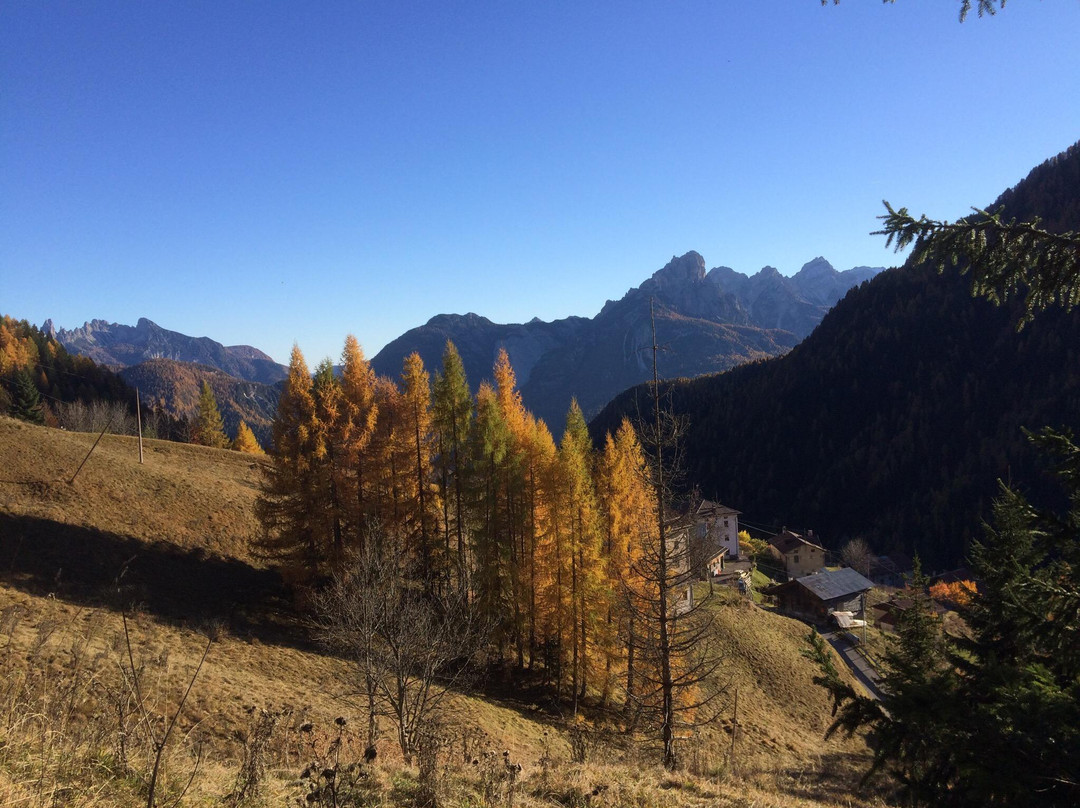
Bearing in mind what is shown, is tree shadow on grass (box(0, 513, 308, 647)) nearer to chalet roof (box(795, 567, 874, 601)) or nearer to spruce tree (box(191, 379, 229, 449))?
spruce tree (box(191, 379, 229, 449))

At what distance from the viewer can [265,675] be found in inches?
637

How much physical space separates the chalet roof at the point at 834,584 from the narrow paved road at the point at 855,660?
172 inches

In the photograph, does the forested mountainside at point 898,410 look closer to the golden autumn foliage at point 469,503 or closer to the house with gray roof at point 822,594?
the house with gray roof at point 822,594

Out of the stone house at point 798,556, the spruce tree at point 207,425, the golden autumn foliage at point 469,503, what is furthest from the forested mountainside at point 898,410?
the golden autumn foliage at point 469,503

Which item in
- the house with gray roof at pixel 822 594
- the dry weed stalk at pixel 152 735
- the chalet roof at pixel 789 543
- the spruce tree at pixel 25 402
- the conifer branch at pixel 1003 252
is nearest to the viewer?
the dry weed stalk at pixel 152 735

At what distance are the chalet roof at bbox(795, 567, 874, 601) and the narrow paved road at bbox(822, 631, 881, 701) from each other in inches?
172

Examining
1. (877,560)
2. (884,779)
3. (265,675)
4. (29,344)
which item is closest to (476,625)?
(265,675)

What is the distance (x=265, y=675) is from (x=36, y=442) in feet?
72.6

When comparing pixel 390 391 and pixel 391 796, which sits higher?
pixel 390 391

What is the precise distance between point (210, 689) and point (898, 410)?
160481 mm

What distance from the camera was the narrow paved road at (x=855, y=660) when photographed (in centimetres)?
3227

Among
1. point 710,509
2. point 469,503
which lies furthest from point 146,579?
point 710,509

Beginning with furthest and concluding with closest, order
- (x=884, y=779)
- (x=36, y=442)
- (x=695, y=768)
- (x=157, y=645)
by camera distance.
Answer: (x=36, y=442), (x=884, y=779), (x=157, y=645), (x=695, y=768)

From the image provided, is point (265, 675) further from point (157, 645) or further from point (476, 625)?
point (476, 625)
